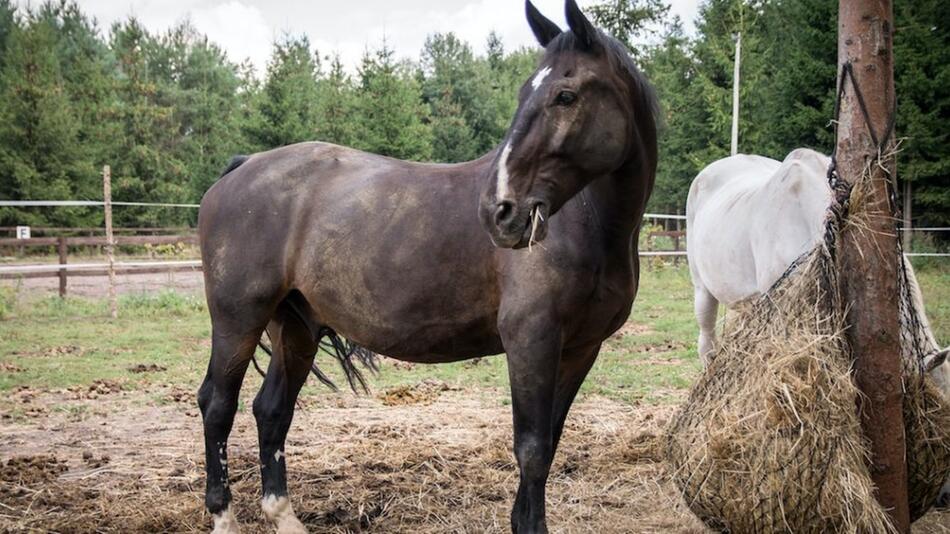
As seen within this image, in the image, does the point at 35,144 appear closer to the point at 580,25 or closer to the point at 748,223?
the point at 748,223

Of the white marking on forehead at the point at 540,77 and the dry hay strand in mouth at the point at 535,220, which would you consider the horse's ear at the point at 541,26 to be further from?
the dry hay strand in mouth at the point at 535,220

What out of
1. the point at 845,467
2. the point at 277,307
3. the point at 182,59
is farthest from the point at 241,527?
the point at 182,59

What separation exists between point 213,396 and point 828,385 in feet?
8.87

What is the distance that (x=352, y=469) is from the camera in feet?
14.2

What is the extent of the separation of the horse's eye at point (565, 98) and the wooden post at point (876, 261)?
1.06 m

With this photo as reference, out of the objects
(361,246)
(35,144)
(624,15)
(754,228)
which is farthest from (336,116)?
(361,246)

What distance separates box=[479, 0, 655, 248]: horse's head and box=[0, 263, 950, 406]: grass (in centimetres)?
306

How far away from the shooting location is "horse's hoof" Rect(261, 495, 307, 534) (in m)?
3.43

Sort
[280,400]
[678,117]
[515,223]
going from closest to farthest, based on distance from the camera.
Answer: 1. [515,223]
2. [280,400]
3. [678,117]

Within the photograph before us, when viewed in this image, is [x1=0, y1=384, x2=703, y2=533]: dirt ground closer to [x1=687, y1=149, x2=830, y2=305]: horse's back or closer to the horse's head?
[x1=687, y1=149, x2=830, y2=305]: horse's back

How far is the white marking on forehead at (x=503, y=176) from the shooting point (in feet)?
8.02

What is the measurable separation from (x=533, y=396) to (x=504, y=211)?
77cm

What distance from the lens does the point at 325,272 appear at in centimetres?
329

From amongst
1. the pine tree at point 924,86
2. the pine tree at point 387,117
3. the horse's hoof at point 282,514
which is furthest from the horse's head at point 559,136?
the pine tree at point 387,117
